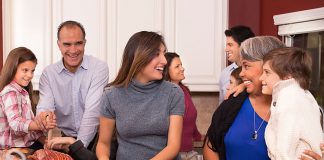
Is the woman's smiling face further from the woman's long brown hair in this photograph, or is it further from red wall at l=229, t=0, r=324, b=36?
red wall at l=229, t=0, r=324, b=36

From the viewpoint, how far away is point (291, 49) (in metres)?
1.75

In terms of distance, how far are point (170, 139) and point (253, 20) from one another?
1.75 metres

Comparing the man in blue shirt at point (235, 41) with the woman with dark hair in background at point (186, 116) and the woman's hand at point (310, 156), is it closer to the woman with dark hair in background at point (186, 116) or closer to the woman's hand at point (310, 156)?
the woman with dark hair in background at point (186, 116)

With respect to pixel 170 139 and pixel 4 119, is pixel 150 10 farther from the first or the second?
pixel 170 139

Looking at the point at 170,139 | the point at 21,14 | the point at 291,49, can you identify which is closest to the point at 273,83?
the point at 291,49

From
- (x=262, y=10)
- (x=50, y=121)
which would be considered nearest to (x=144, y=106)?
(x=50, y=121)

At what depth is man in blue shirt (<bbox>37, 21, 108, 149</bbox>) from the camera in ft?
8.52

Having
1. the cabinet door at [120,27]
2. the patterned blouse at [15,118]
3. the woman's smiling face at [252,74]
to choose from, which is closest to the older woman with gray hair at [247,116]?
the woman's smiling face at [252,74]

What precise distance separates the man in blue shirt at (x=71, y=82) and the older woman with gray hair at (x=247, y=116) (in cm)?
79

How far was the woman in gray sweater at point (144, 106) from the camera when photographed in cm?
192

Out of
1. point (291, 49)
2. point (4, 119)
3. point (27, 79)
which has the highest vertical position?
point (291, 49)

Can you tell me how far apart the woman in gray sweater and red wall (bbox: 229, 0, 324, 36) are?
3.72 ft

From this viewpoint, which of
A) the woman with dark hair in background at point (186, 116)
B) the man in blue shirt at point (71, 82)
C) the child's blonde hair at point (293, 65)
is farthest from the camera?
Result: the woman with dark hair in background at point (186, 116)

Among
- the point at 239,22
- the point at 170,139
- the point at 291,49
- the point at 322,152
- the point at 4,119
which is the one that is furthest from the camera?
Answer: the point at 239,22
